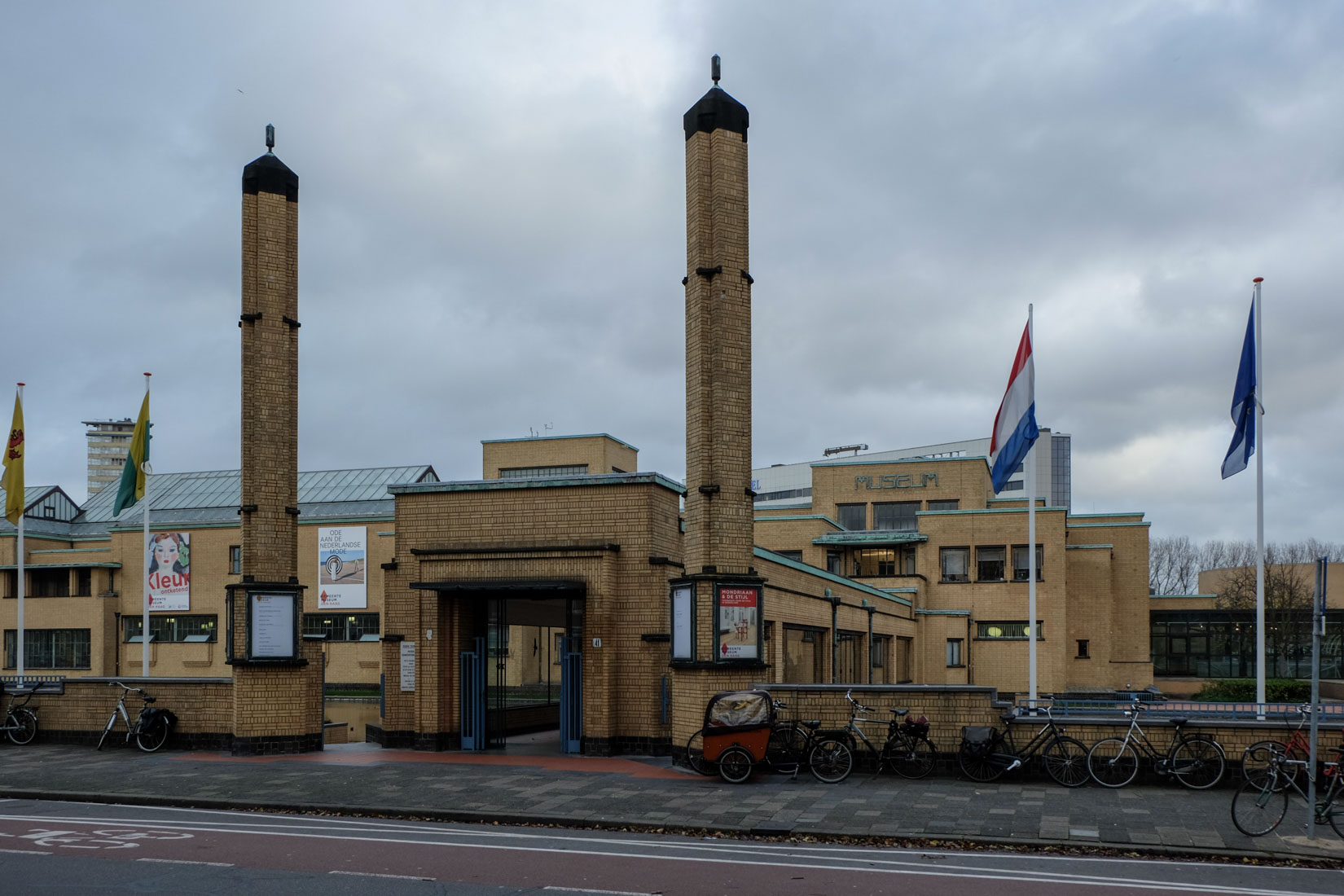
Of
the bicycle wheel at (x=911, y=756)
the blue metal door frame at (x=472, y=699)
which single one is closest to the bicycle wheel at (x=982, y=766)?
the bicycle wheel at (x=911, y=756)

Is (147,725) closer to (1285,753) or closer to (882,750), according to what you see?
(882,750)

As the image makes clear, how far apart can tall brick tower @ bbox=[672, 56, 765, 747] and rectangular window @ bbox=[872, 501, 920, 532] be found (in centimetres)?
4071

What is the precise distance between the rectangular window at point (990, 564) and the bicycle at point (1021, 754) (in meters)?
34.3

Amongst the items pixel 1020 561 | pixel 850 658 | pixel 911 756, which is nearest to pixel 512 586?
pixel 911 756

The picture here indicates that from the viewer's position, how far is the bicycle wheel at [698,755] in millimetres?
17422

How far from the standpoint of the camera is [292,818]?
1488 centimetres

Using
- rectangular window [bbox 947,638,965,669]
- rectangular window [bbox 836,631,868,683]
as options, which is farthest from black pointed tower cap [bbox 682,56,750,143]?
rectangular window [bbox 947,638,965,669]

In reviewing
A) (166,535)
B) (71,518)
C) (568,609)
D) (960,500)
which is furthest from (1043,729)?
(71,518)

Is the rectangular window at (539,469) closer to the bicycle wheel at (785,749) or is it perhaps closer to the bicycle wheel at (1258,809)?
the bicycle wheel at (785,749)

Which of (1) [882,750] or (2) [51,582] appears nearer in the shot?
(1) [882,750]

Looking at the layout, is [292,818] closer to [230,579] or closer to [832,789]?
[832,789]

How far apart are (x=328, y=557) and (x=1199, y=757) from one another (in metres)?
47.3

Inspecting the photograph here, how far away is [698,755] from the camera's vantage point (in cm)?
1795

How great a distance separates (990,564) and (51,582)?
45807 mm
